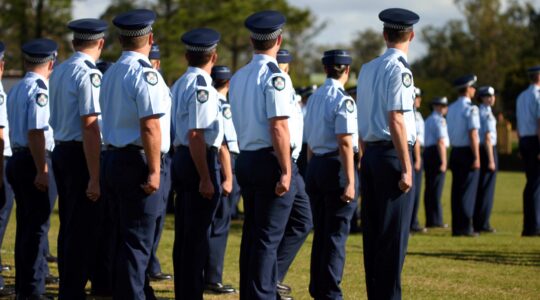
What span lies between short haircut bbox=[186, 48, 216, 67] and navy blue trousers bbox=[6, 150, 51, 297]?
1.75m

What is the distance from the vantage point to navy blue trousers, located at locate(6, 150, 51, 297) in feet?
31.2

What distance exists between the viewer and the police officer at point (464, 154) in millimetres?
16469

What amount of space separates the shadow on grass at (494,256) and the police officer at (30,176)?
5716mm

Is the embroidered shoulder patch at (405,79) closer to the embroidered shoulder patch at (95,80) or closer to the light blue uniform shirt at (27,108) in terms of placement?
the embroidered shoulder patch at (95,80)

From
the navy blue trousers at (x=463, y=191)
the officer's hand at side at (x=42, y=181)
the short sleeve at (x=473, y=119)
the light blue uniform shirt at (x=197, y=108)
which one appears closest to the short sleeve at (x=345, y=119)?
the light blue uniform shirt at (x=197, y=108)

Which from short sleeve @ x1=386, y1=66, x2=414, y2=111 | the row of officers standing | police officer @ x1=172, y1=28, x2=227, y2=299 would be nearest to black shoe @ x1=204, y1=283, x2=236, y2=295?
the row of officers standing

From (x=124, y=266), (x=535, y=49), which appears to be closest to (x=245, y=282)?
(x=124, y=266)

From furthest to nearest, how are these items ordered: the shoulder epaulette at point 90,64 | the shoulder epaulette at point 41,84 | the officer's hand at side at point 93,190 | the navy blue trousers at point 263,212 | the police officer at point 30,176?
1. the shoulder epaulette at point 41,84
2. the police officer at point 30,176
3. the shoulder epaulette at point 90,64
4. the officer's hand at side at point 93,190
5. the navy blue trousers at point 263,212

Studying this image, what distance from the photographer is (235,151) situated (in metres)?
11.2

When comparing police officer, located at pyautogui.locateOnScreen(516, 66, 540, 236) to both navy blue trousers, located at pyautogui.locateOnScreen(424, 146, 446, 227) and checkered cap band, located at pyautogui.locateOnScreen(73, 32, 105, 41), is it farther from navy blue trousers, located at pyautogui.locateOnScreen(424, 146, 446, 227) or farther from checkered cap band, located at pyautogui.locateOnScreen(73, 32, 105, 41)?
checkered cap band, located at pyautogui.locateOnScreen(73, 32, 105, 41)

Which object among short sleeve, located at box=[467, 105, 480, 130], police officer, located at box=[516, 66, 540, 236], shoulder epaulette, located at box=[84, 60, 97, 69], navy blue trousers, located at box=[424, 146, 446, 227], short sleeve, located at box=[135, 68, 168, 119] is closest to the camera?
short sleeve, located at box=[135, 68, 168, 119]

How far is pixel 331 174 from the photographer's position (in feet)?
31.0

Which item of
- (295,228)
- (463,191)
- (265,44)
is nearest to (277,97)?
(265,44)

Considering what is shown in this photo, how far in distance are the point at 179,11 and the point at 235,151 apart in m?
39.4
